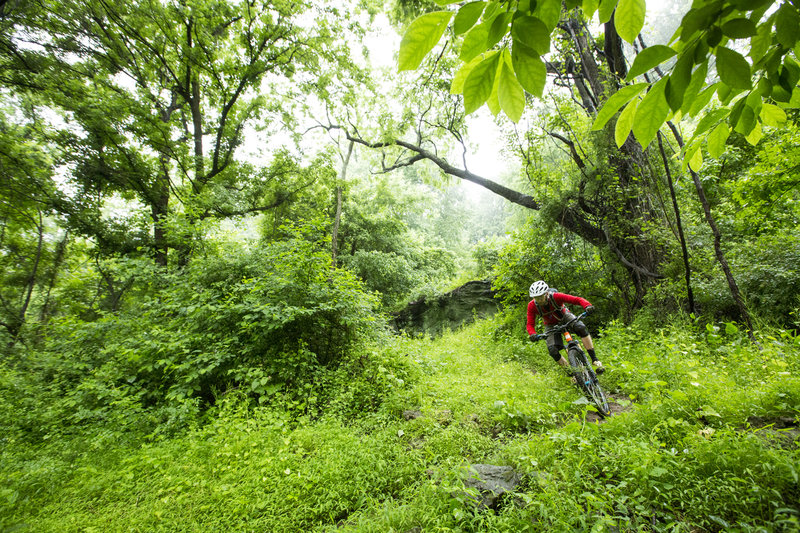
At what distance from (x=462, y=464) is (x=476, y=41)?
360 cm

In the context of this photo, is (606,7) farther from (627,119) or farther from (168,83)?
(168,83)

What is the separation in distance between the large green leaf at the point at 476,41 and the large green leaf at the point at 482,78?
1.2 inches

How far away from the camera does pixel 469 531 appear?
235 centimetres

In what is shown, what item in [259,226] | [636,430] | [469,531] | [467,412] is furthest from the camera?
[259,226]

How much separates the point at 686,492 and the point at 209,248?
996cm

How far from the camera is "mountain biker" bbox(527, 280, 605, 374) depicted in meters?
4.77

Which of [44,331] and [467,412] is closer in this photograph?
[467,412]

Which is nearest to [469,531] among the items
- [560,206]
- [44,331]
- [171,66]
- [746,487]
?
[746,487]

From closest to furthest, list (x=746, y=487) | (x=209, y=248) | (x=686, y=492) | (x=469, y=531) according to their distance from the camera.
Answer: (x=746, y=487) < (x=686, y=492) < (x=469, y=531) < (x=209, y=248)

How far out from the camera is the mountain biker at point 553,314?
15.7 feet

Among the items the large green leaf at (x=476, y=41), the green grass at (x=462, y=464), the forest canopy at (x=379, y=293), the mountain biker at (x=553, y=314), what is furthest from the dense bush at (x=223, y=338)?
the large green leaf at (x=476, y=41)

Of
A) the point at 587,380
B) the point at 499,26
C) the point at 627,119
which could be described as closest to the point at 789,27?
the point at 627,119

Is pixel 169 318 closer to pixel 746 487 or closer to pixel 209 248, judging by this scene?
pixel 209 248

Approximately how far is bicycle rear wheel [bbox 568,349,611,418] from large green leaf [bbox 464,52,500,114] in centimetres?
444
